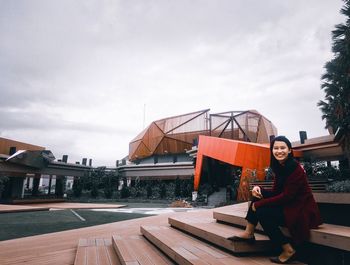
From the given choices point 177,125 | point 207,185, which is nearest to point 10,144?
point 177,125

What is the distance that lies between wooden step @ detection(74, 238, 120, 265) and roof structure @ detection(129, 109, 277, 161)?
23624 mm

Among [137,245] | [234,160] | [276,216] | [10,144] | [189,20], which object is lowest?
[137,245]

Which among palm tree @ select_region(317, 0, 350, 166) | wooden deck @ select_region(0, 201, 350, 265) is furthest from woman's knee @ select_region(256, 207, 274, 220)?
palm tree @ select_region(317, 0, 350, 166)

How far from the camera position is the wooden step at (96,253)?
291cm

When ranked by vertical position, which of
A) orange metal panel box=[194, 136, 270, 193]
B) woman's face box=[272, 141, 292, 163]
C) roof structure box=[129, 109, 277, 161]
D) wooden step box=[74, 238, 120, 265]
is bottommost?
wooden step box=[74, 238, 120, 265]

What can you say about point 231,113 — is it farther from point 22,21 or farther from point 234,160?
point 22,21

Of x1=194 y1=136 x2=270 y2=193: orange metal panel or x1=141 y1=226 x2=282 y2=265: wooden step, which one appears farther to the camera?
x1=194 y1=136 x2=270 y2=193: orange metal panel

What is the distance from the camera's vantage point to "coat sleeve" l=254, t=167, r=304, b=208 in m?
2.04

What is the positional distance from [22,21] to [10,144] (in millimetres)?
27010

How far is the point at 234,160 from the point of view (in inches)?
654

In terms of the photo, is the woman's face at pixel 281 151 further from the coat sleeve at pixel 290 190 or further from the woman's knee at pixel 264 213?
the woman's knee at pixel 264 213

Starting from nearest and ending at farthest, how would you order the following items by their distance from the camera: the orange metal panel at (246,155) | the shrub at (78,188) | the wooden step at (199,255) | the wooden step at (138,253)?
the wooden step at (199,255) → the wooden step at (138,253) → the orange metal panel at (246,155) → the shrub at (78,188)

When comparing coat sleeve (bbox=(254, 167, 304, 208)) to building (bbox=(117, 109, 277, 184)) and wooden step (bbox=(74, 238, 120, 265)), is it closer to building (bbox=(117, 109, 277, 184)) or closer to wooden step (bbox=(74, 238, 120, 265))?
wooden step (bbox=(74, 238, 120, 265))

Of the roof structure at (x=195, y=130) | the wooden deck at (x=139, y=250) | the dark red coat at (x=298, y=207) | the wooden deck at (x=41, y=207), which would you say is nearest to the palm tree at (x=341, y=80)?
the wooden deck at (x=139, y=250)
